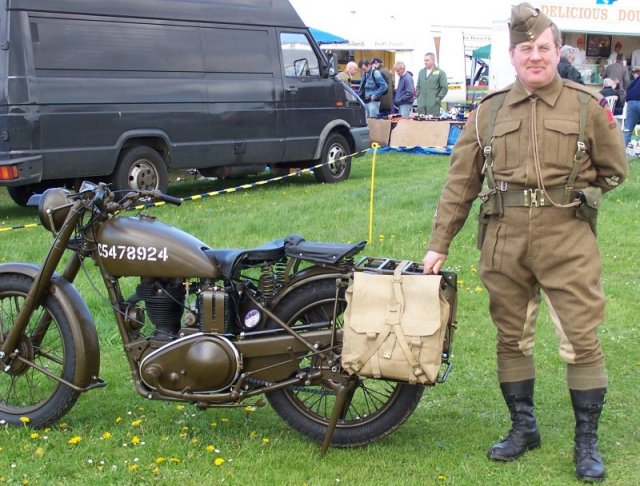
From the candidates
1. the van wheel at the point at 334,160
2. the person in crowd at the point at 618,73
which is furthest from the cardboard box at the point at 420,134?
the person in crowd at the point at 618,73

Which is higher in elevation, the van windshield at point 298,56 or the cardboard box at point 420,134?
the van windshield at point 298,56

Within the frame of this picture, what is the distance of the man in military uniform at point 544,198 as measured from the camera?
3.58 meters

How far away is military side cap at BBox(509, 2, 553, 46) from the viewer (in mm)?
3551

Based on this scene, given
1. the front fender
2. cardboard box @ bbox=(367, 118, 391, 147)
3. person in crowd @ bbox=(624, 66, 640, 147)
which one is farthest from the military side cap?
cardboard box @ bbox=(367, 118, 391, 147)

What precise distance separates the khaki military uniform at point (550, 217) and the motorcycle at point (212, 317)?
0.27m

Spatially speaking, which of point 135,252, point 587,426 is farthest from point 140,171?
point 587,426

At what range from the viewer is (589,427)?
3.77 m

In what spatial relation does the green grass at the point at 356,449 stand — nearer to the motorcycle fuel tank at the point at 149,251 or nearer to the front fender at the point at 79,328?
the front fender at the point at 79,328

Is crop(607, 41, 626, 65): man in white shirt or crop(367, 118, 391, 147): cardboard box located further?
crop(607, 41, 626, 65): man in white shirt

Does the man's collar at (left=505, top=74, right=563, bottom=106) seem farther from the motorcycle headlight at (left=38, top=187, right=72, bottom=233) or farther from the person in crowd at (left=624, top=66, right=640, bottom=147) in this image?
the person in crowd at (left=624, top=66, right=640, bottom=147)

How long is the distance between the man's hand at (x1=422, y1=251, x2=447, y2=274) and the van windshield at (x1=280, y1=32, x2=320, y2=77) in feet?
28.8

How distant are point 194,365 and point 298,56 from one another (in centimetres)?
907

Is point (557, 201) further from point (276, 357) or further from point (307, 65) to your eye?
point (307, 65)

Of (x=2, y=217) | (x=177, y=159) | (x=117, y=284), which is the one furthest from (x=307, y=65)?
(x=117, y=284)
